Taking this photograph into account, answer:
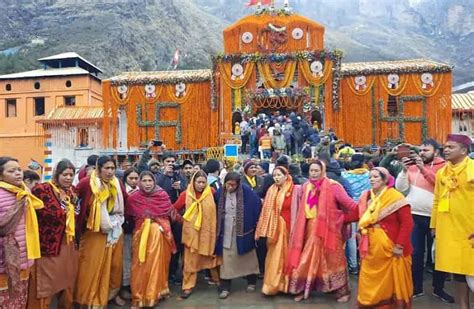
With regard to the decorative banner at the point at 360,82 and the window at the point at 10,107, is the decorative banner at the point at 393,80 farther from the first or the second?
the window at the point at 10,107

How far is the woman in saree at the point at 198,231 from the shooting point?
4766 millimetres

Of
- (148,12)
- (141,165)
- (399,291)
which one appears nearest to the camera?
(399,291)

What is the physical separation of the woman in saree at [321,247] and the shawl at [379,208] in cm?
48

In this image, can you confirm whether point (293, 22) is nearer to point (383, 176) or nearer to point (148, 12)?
point (383, 176)

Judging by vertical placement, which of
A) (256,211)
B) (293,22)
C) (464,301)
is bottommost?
(464,301)

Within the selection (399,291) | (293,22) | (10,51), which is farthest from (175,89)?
(10,51)

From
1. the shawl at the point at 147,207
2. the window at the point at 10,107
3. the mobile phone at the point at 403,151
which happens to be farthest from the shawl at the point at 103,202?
the window at the point at 10,107

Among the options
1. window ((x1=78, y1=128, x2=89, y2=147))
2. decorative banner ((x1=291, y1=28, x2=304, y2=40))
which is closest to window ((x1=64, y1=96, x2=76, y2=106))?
window ((x1=78, y1=128, x2=89, y2=147))

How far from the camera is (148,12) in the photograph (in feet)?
175

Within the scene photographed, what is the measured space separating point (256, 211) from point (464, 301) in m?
2.11

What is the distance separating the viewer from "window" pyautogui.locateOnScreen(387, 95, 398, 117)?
19109mm

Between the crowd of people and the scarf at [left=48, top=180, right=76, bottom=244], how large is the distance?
12mm

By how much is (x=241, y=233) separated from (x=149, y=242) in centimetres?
96

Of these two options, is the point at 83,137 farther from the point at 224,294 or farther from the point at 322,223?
the point at 322,223
